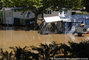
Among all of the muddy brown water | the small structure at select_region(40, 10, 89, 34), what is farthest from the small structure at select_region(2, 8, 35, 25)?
the muddy brown water

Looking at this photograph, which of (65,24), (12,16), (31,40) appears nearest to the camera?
(31,40)

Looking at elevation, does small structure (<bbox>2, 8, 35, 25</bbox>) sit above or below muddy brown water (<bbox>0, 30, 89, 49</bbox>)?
above

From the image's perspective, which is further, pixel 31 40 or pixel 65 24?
pixel 65 24

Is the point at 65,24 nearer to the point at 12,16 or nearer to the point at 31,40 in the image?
the point at 31,40

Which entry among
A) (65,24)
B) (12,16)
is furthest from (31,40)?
(12,16)

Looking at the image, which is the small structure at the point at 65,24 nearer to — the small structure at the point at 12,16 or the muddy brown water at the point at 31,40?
the muddy brown water at the point at 31,40

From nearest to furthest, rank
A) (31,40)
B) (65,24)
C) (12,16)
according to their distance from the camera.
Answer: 1. (31,40)
2. (65,24)
3. (12,16)

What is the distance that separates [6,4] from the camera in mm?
25656

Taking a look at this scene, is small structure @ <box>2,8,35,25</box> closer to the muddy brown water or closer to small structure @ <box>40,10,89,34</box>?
small structure @ <box>40,10,89,34</box>

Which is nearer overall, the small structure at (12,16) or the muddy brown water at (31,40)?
the muddy brown water at (31,40)

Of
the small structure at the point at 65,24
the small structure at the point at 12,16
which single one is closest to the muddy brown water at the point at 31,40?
the small structure at the point at 65,24

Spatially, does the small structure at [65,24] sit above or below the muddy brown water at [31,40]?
above

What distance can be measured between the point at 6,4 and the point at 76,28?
10848 mm

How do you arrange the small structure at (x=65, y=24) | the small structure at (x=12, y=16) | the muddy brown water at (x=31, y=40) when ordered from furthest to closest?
the small structure at (x=12, y=16), the small structure at (x=65, y=24), the muddy brown water at (x=31, y=40)
